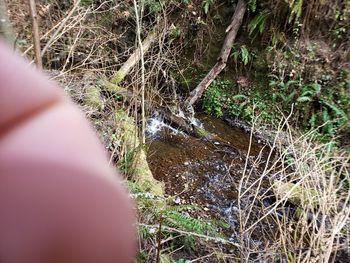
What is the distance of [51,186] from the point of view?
1.07 feet

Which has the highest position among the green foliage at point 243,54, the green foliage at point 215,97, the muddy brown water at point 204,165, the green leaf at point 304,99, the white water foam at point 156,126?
the green foliage at point 243,54

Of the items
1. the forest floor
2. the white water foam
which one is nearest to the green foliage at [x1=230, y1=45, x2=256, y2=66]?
the forest floor

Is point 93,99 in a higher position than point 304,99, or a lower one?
higher

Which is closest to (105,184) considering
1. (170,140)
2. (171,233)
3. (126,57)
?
(171,233)

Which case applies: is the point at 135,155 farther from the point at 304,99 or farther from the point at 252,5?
the point at 252,5

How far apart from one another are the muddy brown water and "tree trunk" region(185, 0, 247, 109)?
37.9 inches

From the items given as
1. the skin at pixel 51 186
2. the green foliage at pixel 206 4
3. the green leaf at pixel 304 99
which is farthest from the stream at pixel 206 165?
the skin at pixel 51 186

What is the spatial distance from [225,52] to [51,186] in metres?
7.84

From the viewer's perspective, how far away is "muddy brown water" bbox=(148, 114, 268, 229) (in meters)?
5.26

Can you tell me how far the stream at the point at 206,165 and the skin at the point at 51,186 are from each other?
165 inches

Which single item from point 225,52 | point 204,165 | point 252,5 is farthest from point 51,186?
point 252,5

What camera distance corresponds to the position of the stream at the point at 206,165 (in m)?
5.21

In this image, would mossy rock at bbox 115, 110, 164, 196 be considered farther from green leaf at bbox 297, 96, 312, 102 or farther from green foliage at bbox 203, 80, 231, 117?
green leaf at bbox 297, 96, 312, 102

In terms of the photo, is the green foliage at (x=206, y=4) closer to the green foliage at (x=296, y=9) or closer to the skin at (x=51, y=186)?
the green foliage at (x=296, y=9)
